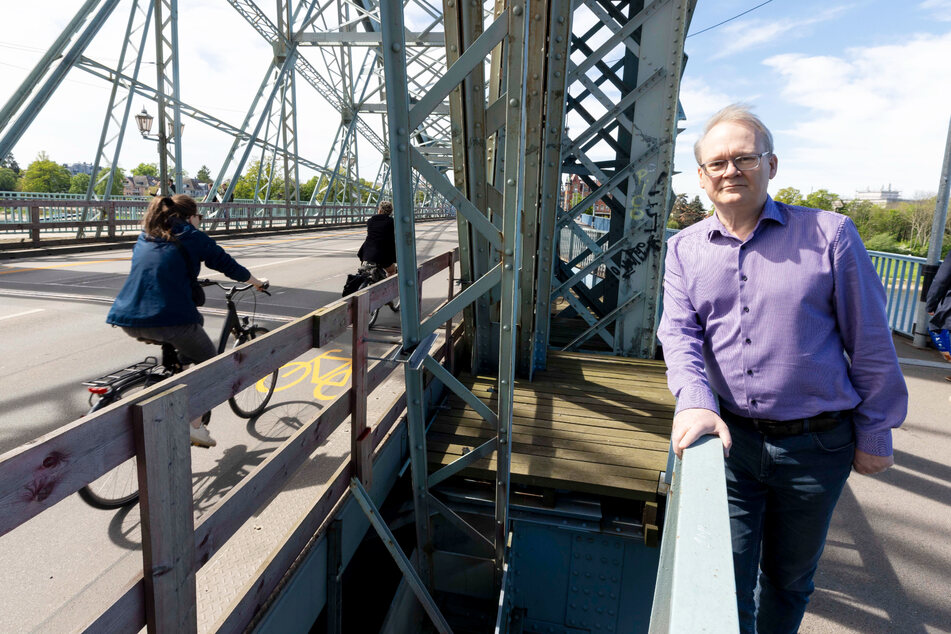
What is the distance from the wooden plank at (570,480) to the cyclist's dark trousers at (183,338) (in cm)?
191

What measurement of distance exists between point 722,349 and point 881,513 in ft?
11.2

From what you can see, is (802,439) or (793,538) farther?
(793,538)

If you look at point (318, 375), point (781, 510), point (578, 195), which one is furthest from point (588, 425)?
point (578, 195)

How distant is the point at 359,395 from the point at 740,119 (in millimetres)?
2261

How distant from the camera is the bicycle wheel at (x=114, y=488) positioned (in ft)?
11.0

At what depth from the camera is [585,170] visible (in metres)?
6.48

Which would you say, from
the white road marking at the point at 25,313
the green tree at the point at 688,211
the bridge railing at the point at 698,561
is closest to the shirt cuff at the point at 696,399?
the bridge railing at the point at 698,561

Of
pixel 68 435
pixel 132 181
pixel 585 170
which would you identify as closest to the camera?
pixel 68 435

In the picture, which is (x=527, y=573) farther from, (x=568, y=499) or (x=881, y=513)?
(x=881, y=513)

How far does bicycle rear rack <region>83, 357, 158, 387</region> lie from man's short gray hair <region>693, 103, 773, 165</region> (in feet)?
11.6

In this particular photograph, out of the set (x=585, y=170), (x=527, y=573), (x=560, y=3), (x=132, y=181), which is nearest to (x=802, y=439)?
(x=527, y=573)

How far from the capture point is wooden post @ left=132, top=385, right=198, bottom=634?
5.48 ft

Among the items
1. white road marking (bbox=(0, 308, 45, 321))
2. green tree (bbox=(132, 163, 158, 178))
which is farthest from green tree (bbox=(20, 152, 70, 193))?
white road marking (bbox=(0, 308, 45, 321))

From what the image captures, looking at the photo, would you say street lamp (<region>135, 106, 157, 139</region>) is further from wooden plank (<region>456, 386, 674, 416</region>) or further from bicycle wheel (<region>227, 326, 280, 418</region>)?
wooden plank (<region>456, 386, 674, 416</region>)
